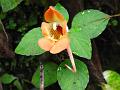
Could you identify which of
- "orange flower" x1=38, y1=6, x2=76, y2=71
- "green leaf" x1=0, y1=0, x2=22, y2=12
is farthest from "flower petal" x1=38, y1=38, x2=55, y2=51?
"green leaf" x1=0, y1=0, x2=22, y2=12

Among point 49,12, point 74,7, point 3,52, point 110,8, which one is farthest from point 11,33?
point 49,12

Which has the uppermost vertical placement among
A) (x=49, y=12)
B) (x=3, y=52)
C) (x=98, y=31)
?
(x=49, y=12)

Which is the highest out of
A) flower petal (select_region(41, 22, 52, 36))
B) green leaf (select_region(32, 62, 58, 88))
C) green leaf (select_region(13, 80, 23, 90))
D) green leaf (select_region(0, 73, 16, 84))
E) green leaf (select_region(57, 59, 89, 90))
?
flower petal (select_region(41, 22, 52, 36))

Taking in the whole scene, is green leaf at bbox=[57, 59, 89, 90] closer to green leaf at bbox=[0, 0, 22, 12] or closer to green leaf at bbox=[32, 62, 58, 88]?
green leaf at bbox=[32, 62, 58, 88]

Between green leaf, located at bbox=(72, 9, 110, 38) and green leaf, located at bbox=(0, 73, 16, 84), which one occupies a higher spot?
green leaf, located at bbox=(72, 9, 110, 38)

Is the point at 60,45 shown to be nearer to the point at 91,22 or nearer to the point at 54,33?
the point at 54,33

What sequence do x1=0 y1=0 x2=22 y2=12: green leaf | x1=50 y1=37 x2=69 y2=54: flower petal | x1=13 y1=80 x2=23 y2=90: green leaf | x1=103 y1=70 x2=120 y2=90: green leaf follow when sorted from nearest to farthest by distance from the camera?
x1=50 y1=37 x2=69 y2=54: flower petal → x1=0 y1=0 x2=22 y2=12: green leaf → x1=103 y1=70 x2=120 y2=90: green leaf → x1=13 y1=80 x2=23 y2=90: green leaf

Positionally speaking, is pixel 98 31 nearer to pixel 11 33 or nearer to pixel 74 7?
pixel 74 7
